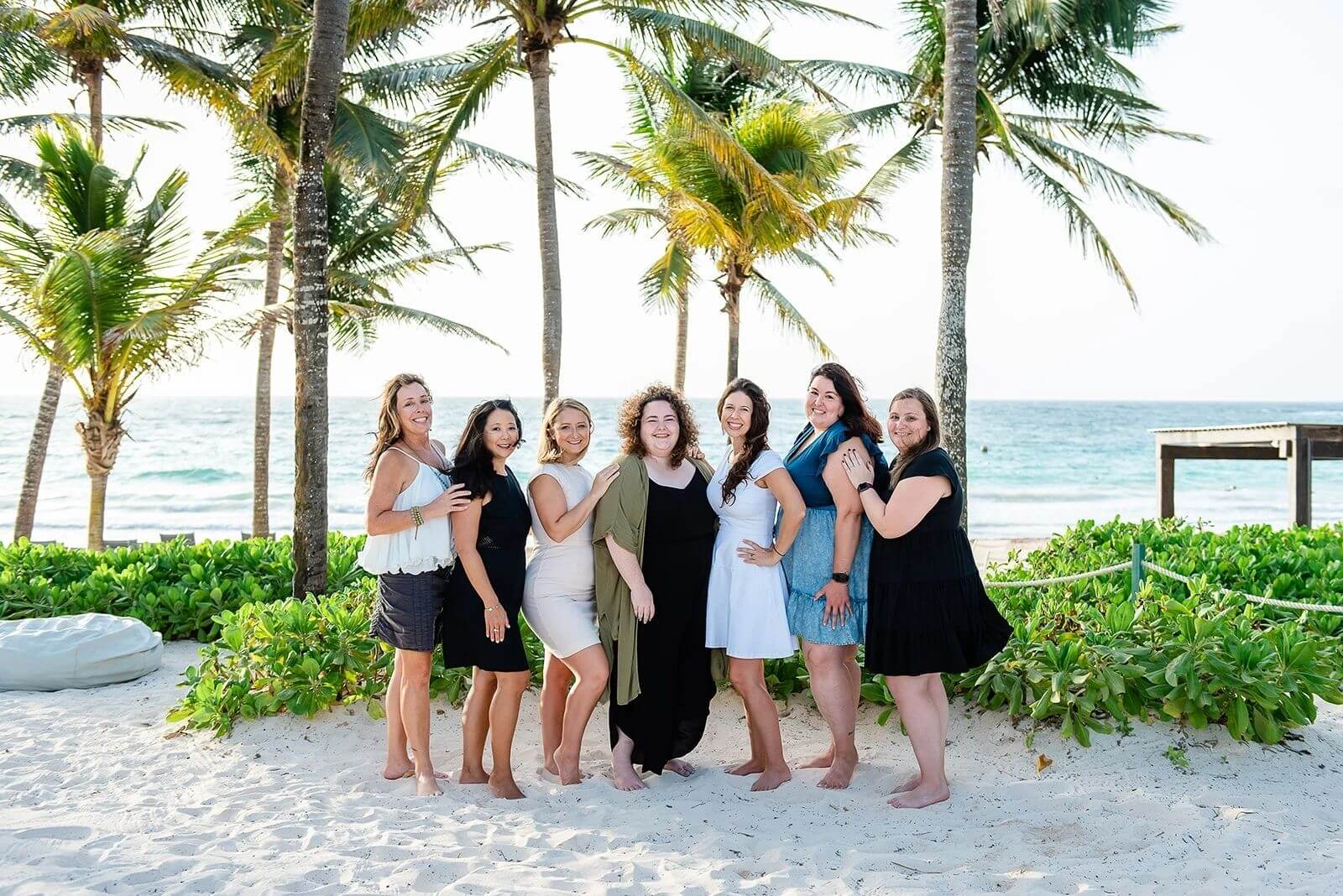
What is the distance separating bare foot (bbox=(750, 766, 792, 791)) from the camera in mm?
4664

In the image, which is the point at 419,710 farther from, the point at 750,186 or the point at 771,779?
the point at 750,186

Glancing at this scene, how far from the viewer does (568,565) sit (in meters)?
4.63

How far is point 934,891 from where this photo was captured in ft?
11.8

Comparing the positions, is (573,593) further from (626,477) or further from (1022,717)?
(1022,717)

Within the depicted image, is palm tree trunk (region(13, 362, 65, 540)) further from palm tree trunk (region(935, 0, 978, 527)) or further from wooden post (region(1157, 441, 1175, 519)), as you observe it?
wooden post (region(1157, 441, 1175, 519))

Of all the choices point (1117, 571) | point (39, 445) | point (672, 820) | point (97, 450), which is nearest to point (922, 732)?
point (672, 820)

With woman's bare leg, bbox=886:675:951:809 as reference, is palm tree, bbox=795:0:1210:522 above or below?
above

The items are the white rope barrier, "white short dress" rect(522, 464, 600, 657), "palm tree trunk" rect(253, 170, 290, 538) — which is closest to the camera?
"white short dress" rect(522, 464, 600, 657)

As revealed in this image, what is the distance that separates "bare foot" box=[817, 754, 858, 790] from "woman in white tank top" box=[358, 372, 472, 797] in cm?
177

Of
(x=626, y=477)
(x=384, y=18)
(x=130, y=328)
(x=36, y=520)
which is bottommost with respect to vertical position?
(x=36, y=520)

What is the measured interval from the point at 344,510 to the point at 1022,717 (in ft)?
97.3

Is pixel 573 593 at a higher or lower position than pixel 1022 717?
higher

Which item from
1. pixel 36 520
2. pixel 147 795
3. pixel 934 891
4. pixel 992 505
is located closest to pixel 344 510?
pixel 36 520

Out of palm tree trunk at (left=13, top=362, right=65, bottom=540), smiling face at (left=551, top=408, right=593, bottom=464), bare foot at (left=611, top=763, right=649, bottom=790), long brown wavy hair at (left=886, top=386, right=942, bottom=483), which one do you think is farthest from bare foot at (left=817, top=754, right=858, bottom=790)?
palm tree trunk at (left=13, top=362, right=65, bottom=540)
